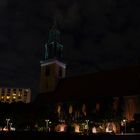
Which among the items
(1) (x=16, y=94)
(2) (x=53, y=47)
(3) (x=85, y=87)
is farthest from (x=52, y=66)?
(1) (x=16, y=94)

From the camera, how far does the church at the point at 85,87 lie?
67625 mm

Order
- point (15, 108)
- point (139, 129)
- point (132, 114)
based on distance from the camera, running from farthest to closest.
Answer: point (15, 108) → point (132, 114) → point (139, 129)

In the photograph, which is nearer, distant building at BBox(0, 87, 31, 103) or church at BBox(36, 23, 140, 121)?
church at BBox(36, 23, 140, 121)

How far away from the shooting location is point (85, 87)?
78.8 m

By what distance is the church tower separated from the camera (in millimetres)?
84125

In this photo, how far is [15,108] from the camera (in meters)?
70.2

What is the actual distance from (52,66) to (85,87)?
11269mm

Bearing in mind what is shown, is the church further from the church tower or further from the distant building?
the distant building

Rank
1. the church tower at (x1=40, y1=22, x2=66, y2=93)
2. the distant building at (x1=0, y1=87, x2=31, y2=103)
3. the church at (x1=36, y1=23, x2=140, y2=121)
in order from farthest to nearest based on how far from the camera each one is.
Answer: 1. the distant building at (x1=0, y1=87, x2=31, y2=103)
2. the church tower at (x1=40, y1=22, x2=66, y2=93)
3. the church at (x1=36, y1=23, x2=140, y2=121)

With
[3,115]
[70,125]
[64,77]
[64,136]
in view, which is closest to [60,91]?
[64,77]

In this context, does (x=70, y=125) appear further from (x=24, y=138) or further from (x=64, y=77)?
(x=24, y=138)

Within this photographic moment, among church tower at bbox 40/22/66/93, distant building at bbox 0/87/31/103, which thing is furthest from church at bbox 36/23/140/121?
distant building at bbox 0/87/31/103

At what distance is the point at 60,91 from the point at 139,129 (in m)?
30.2

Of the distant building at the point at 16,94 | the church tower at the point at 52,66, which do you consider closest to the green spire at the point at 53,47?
the church tower at the point at 52,66
